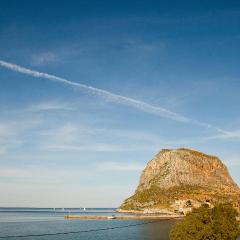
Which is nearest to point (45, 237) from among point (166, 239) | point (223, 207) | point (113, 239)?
point (113, 239)

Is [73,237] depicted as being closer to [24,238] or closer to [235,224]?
[24,238]

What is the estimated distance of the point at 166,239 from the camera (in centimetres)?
16438

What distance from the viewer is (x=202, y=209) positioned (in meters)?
111

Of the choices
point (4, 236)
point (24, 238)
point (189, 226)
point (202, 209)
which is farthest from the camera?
point (4, 236)

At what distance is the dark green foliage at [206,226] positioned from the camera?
100812mm

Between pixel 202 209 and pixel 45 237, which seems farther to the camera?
pixel 45 237

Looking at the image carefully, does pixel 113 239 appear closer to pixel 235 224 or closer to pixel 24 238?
pixel 24 238

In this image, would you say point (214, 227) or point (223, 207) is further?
point (223, 207)

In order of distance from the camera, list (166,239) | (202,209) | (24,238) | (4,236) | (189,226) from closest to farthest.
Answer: (189,226) → (202,209) → (166,239) → (24,238) → (4,236)

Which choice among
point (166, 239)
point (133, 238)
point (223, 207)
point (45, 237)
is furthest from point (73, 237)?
point (223, 207)

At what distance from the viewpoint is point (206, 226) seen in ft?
336

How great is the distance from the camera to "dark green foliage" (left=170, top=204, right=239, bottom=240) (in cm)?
10081

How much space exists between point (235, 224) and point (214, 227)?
1281cm

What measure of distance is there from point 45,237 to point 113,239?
92.6ft
